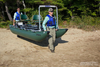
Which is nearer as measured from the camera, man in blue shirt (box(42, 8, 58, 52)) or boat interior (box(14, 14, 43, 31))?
man in blue shirt (box(42, 8, 58, 52))

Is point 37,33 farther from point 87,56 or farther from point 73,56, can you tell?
point 87,56

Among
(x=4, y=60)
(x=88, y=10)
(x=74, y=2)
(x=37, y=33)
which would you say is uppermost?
(x=74, y=2)

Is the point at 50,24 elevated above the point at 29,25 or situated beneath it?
elevated above

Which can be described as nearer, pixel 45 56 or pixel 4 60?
pixel 4 60

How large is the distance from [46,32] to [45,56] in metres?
0.87

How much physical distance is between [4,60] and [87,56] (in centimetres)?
286

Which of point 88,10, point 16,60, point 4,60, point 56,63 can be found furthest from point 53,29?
point 88,10

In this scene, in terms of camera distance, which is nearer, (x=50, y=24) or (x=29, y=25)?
(x=50, y=24)

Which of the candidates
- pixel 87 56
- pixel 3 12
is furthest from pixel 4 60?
pixel 3 12

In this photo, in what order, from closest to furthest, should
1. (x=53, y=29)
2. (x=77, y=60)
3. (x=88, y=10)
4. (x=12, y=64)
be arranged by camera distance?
(x=12, y=64), (x=77, y=60), (x=53, y=29), (x=88, y=10)

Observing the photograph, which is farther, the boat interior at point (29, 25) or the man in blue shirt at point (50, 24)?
the boat interior at point (29, 25)

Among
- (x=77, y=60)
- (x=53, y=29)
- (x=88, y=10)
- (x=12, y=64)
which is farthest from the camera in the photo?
(x=88, y=10)

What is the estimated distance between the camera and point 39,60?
3.79 meters

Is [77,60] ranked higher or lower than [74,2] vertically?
lower
